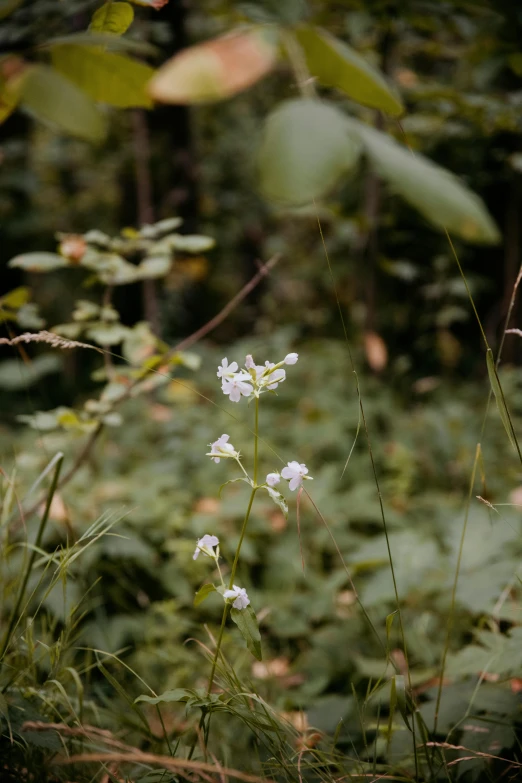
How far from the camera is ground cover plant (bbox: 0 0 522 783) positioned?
480mm

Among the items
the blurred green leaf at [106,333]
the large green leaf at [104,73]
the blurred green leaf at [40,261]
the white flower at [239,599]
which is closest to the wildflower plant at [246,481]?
the white flower at [239,599]

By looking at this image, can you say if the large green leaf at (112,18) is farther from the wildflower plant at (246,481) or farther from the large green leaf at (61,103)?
the wildflower plant at (246,481)

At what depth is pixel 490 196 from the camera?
4055 mm

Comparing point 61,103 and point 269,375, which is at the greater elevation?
point 61,103

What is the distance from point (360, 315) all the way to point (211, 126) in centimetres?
279

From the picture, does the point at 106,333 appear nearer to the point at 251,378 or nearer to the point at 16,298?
the point at 16,298

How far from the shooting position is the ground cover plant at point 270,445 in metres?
0.48

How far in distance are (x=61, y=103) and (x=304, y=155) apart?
9.9 inches

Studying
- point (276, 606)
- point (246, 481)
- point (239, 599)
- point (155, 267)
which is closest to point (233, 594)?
point (239, 599)

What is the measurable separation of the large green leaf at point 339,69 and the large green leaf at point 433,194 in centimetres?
6

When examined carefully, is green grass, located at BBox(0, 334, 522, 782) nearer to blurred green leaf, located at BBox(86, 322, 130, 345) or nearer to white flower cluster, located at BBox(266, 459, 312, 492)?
white flower cluster, located at BBox(266, 459, 312, 492)

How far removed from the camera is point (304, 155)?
0.36 meters

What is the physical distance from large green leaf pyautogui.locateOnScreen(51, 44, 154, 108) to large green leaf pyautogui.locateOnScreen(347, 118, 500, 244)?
270mm

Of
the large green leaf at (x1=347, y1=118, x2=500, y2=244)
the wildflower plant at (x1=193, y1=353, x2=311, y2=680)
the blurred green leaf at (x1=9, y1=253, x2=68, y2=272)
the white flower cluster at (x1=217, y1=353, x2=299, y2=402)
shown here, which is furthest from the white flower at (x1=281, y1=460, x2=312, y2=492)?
the blurred green leaf at (x1=9, y1=253, x2=68, y2=272)
